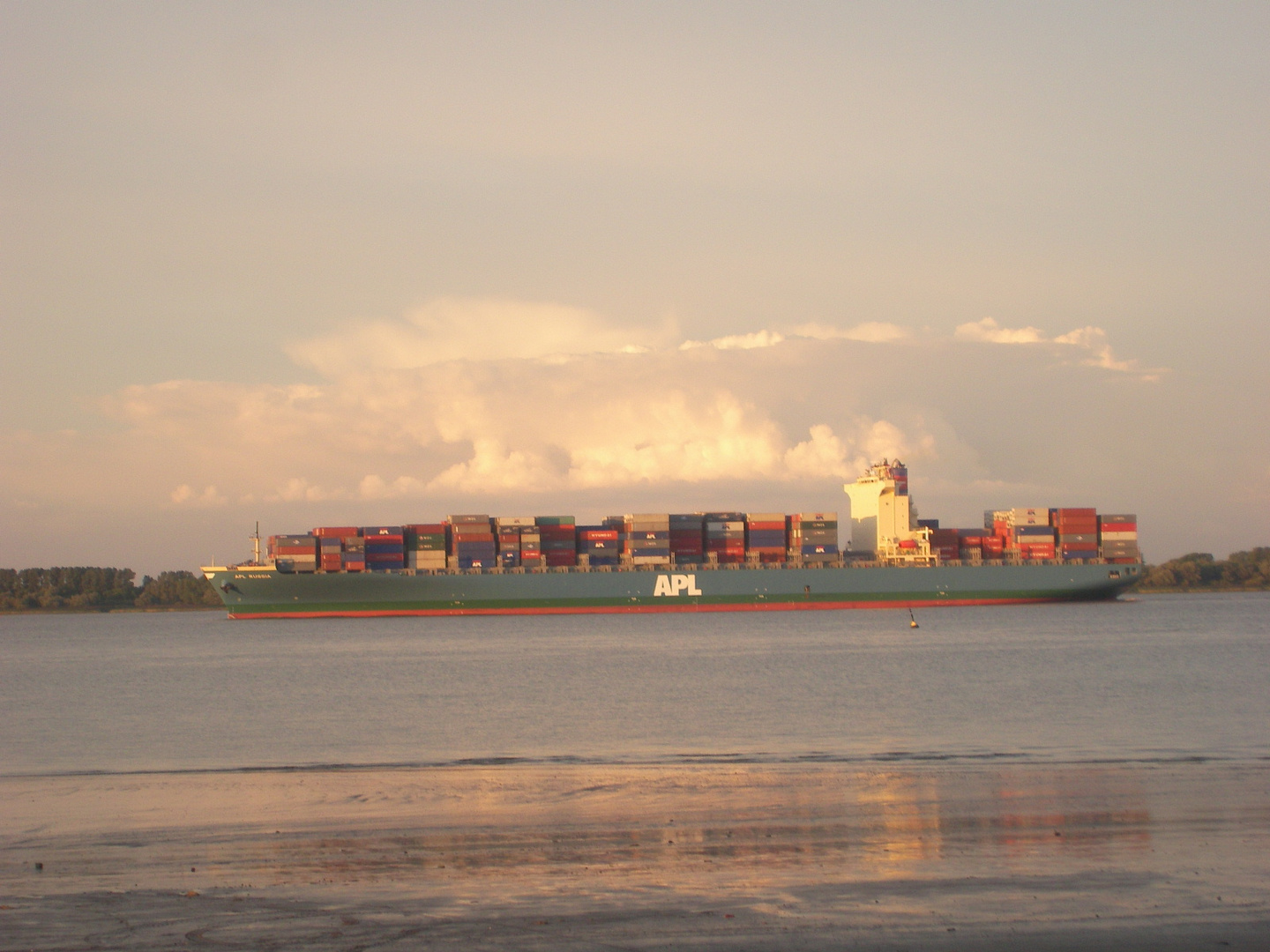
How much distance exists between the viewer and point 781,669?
35.9m

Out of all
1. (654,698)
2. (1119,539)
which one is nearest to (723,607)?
(1119,539)

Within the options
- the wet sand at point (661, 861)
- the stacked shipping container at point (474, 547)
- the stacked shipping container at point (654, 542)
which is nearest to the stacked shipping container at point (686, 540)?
the stacked shipping container at point (654, 542)

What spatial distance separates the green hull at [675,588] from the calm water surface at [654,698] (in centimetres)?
1320

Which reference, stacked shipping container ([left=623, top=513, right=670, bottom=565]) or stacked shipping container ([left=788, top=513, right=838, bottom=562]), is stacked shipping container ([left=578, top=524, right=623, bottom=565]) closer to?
stacked shipping container ([left=623, top=513, right=670, bottom=565])

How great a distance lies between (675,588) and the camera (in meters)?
72.4

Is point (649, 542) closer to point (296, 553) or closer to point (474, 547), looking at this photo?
point (474, 547)

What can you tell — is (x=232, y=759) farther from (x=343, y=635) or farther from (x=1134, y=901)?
(x=343, y=635)

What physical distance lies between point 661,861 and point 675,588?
202ft

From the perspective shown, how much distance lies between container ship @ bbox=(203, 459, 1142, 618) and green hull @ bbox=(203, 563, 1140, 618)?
0.09m

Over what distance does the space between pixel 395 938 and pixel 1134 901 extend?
19.1 ft

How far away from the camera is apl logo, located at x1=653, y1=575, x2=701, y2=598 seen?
72.2 m

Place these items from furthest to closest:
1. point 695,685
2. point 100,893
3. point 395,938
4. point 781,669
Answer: point 781,669 < point 695,685 < point 100,893 < point 395,938

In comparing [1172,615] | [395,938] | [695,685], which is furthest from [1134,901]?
[1172,615]

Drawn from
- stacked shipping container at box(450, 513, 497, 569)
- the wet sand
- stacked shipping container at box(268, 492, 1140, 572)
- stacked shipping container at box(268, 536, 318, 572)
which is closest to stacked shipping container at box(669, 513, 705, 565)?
stacked shipping container at box(268, 492, 1140, 572)
